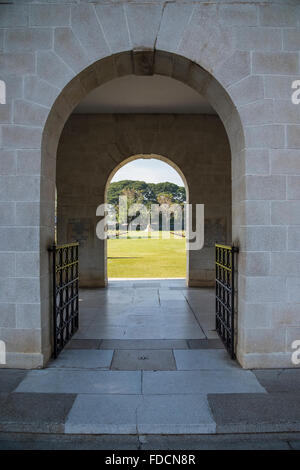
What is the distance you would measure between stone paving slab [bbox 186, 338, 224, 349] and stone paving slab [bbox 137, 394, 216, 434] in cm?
123

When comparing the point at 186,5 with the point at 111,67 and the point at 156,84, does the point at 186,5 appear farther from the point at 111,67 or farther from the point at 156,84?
the point at 156,84

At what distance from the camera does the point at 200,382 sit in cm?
311

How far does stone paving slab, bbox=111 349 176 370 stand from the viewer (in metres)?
3.48

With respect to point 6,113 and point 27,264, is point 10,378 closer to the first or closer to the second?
point 27,264

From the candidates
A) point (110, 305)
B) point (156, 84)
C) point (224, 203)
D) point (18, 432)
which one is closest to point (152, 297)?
point (110, 305)

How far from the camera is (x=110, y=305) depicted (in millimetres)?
6219

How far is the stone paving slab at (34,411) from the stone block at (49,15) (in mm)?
3433

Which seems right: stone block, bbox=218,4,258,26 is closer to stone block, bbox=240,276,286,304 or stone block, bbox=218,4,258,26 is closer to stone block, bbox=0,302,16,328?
stone block, bbox=240,276,286,304

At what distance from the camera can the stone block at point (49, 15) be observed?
339 cm

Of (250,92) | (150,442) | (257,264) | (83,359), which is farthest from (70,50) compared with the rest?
(150,442)

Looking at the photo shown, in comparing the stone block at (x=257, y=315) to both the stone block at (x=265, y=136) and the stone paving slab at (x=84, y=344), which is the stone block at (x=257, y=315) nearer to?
the stone block at (x=265, y=136)

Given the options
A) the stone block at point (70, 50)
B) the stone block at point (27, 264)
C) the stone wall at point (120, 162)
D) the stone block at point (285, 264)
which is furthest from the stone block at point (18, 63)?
the stone wall at point (120, 162)

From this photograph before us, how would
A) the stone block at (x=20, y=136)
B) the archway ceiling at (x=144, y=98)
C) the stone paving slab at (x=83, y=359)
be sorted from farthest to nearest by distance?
the archway ceiling at (x=144, y=98) → the stone paving slab at (x=83, y=359) → the stone block at (x=20, y=136)

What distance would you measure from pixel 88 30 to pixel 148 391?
3.44 metres
